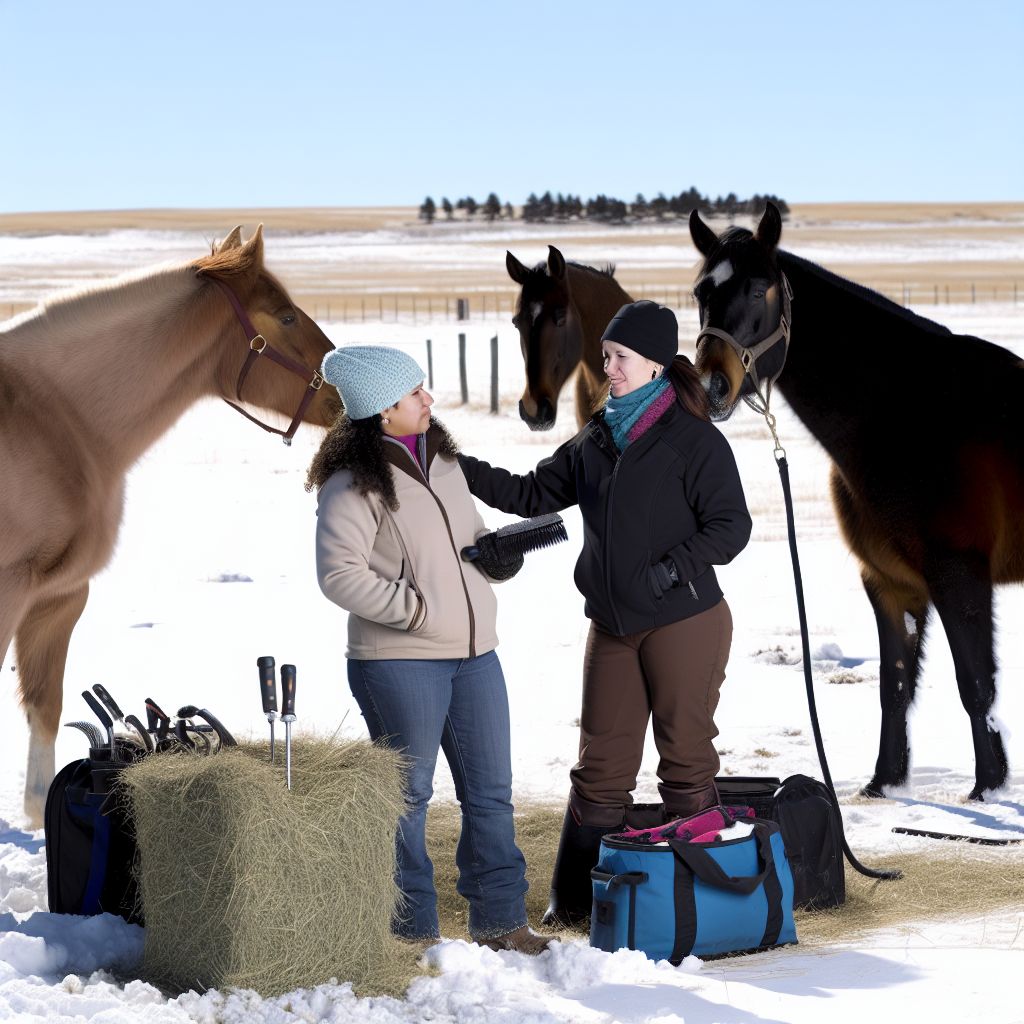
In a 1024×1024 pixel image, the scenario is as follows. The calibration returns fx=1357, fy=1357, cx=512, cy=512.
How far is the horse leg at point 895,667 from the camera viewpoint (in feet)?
18.4

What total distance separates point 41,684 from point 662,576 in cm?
263

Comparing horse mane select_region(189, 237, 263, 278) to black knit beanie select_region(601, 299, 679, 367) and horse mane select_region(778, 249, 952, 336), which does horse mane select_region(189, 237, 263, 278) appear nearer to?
black knit beanie select_region(601, 299, 679, 367)

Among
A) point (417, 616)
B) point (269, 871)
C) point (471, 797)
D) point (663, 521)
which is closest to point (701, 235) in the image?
point (663, 521)

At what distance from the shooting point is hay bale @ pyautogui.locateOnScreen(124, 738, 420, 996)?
3379mm

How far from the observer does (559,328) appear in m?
7.11

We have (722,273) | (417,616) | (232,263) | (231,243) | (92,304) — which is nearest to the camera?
(417,616)

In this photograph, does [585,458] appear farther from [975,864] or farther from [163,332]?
[975,864]

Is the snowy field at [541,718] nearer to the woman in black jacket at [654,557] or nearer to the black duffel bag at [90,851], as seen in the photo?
the black duffel bag at [90,851]

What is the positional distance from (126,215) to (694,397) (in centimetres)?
14456

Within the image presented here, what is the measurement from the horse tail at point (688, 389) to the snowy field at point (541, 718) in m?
1.38

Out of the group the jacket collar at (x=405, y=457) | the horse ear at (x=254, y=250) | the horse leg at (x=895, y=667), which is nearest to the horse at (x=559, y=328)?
the horse leg at (x=895, y=667)

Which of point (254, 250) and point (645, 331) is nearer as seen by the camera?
point (645, 331)

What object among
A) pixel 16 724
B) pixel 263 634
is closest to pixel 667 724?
pixel 16 724

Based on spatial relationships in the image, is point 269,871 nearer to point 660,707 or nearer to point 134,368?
point 660,707
